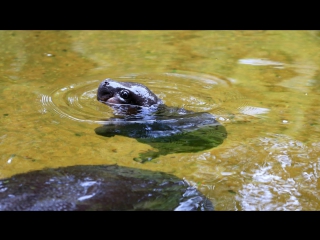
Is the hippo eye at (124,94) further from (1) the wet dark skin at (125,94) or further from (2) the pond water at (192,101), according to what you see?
(2) the pond water at (192,101)

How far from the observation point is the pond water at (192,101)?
4.09 meters

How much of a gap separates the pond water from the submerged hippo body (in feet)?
0.36

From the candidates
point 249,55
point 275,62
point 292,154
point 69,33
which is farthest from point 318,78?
point 69,33

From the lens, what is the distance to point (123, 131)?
509 cm

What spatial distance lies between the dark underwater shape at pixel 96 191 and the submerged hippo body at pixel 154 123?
64 cm

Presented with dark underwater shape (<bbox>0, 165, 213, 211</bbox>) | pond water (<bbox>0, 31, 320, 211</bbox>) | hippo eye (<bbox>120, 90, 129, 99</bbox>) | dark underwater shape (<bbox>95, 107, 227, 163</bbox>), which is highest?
dark underwater shape (<bbox>0, 165, 213, 211</bbox>)

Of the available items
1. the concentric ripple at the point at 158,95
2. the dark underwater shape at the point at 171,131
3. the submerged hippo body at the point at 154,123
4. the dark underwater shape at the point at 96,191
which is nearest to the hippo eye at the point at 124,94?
the submerged hippo body at the point at 154,123

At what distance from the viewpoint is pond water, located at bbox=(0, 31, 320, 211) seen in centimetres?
Answer: 409

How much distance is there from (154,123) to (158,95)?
98 centimetres

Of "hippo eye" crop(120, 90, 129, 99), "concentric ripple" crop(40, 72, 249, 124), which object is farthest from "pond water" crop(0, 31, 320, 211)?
"hippo eye" crop(120, 90, 129, 99)

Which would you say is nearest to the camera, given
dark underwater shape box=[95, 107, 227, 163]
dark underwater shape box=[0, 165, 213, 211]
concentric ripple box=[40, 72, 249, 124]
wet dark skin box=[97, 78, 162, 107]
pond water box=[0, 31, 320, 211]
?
dark underwater shape box=[0, 165, 213, 211]

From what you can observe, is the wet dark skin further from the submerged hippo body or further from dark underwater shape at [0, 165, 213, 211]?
dark underwater shape at [0, 165, 213, 211]

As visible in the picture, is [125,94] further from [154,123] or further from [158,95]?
[154,123]

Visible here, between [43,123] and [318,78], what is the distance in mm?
3792
